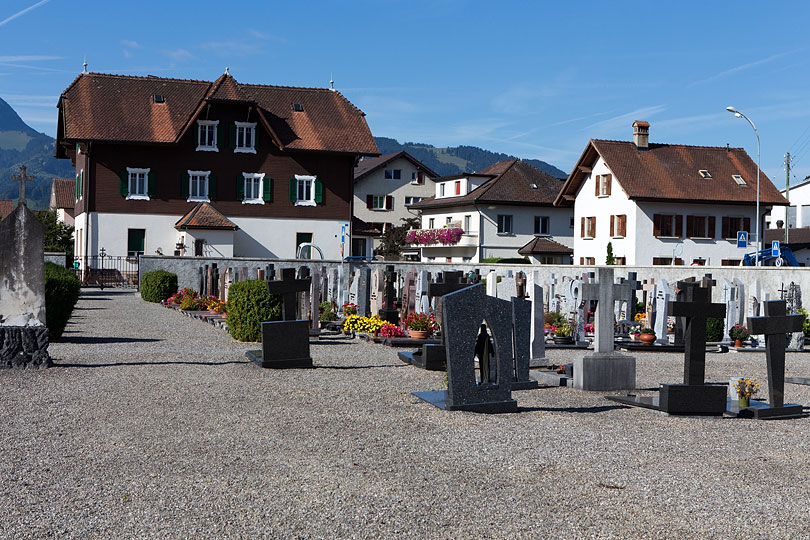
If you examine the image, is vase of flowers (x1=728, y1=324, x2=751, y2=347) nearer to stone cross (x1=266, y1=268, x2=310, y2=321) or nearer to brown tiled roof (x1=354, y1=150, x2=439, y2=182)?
stone cross (x1=266, y1=268, x2=310, y2=321)

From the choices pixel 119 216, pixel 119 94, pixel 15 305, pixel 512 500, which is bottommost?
pixel 512 500

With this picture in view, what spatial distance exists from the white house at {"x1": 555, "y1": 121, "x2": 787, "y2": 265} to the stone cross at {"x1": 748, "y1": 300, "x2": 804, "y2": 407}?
4159 cm

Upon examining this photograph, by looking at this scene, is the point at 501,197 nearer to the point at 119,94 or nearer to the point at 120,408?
the point at 119,94

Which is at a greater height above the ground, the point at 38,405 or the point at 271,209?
the point at 271,209

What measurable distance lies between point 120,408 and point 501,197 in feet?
180

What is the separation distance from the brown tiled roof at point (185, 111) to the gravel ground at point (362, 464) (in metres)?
35.9

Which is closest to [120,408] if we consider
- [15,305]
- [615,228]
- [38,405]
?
[38,405]

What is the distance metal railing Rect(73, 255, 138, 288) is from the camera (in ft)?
143

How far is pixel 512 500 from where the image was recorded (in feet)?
20.8

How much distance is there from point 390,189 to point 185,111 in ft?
111

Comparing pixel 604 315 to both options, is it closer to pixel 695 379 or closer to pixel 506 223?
pixel 695 379

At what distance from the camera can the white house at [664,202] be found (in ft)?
170

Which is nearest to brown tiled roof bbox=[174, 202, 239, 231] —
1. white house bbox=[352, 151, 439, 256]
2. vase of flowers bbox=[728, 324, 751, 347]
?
vase of flowers bbox=[728, 324, 751, 347]

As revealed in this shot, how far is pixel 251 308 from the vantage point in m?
17.1
